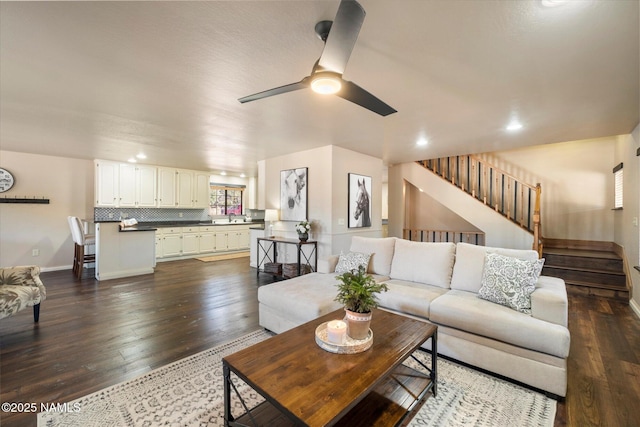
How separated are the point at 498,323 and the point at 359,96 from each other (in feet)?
6.53

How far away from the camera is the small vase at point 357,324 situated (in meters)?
1.66

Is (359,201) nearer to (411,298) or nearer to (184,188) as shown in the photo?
(411,298)

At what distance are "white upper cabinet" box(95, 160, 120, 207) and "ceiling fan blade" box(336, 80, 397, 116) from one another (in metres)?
6.51

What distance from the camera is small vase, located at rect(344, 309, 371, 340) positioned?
166 centimetres

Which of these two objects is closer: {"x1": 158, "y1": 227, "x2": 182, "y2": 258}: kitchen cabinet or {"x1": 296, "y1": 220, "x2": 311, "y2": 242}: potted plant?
{"x1": 296, "y1": 220, "x2": 311, "y2": 242}: potted plant

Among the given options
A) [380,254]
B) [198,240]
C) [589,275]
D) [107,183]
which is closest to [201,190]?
[198,240]

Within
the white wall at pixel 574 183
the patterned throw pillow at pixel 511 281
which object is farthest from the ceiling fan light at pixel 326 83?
the white wall at pixel 574 183

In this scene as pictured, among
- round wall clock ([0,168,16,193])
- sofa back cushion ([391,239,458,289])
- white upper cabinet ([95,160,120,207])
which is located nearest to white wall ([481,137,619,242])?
sofa back cushion ([391,239,458,289])

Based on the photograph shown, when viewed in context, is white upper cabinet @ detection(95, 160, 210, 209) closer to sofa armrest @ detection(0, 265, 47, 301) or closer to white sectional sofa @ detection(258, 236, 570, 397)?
sofa armrest @ detection(0, 265, 47, 301)

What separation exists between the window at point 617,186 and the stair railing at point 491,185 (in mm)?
1088

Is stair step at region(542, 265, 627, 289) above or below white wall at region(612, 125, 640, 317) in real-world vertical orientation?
below

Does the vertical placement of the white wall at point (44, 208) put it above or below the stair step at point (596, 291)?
above

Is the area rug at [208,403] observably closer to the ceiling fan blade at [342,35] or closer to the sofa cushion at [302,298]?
the sofa cushion at [302,298]

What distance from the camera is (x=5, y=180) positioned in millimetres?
5172
